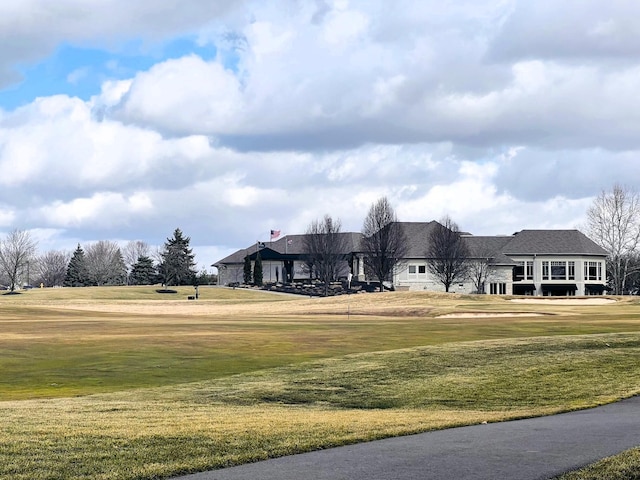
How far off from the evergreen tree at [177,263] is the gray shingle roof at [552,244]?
55165mm

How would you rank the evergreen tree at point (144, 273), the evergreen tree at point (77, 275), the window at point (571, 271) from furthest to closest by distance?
the evergreen tree at point (144, 273), the evergreen tree at point (77, 275), the window at point (571, 271)

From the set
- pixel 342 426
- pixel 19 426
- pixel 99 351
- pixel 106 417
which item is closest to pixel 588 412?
pixel 342 426

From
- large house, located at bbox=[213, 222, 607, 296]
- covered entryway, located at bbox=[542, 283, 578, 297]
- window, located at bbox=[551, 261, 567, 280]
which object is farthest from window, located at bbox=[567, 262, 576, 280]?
covered entryway, located at bbox=[542, 283, 578, 297]

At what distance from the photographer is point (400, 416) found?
17531mm

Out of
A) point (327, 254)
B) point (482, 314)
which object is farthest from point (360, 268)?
point (482, 314)

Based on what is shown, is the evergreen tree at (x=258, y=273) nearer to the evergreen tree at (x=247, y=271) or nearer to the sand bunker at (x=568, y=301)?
the evergreen tree at (x=247, y=271)

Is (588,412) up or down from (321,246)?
down

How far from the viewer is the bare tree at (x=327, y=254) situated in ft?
467

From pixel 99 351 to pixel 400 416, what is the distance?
20.0m

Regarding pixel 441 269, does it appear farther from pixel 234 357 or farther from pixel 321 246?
pixel 234 357

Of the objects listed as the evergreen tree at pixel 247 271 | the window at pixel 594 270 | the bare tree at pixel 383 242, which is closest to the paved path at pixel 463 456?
the bare tree at pixel 383 242

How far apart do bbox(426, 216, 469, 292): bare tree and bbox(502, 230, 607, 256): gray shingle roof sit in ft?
40.5

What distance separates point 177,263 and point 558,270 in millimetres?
62998

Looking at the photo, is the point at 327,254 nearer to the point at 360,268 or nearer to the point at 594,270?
the point at 360,268
